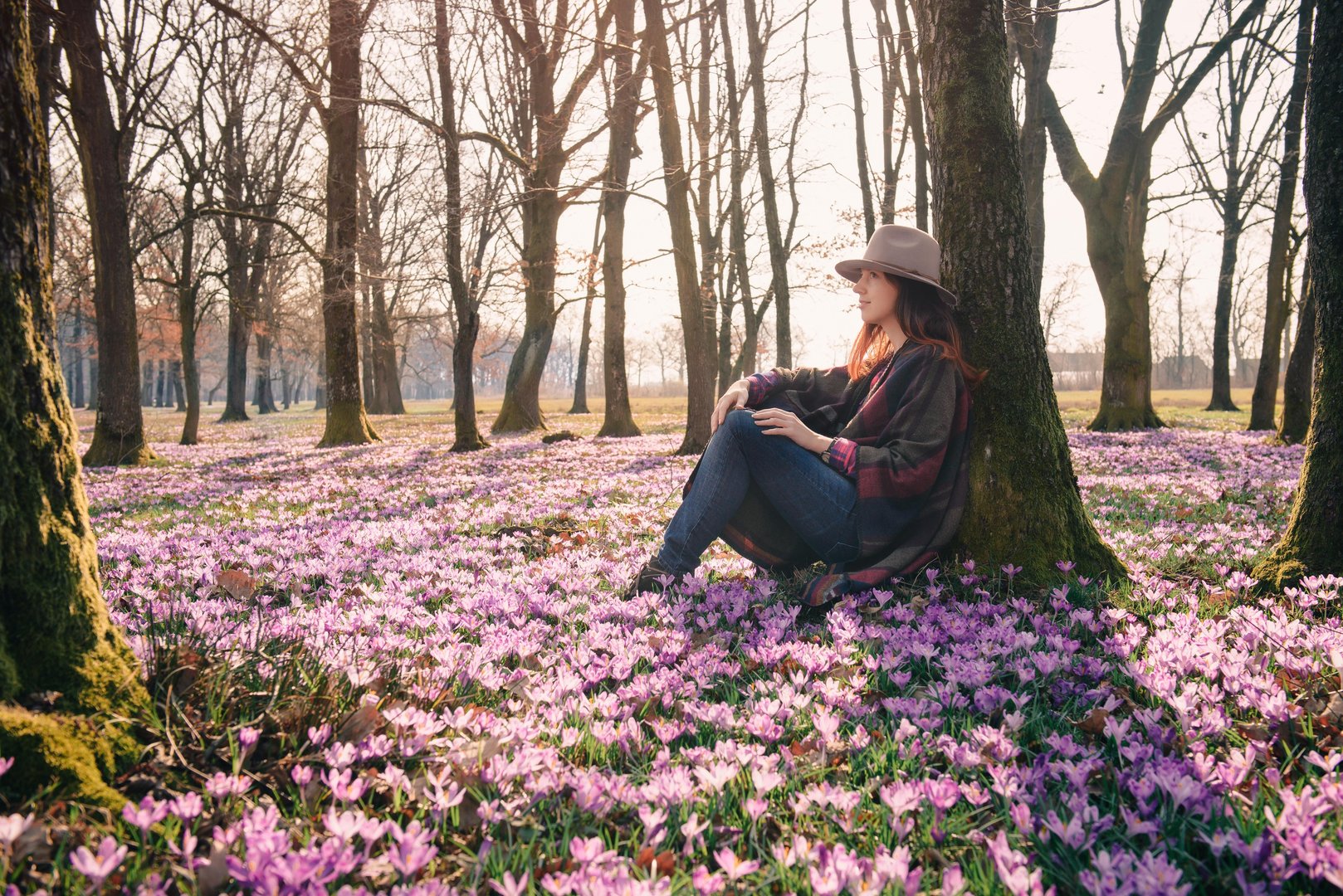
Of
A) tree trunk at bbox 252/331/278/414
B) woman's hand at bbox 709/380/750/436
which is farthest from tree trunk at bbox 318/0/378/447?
tree trunk at bbox 252/331/278/414

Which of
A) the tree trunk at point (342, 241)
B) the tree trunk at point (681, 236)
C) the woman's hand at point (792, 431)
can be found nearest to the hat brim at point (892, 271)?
the woman's hand at point (792, 431)

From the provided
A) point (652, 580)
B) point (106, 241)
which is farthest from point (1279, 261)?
point (106, 241)

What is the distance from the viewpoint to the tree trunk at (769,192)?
54.5 feet

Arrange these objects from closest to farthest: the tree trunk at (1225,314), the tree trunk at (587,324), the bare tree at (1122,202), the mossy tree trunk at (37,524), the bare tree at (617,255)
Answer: the mossy tree trunk at (37,524), the bare tree at (1122,202), the bare tree at (617,255), the tree trunk at (587,324), the tree trunk at (1225,314)

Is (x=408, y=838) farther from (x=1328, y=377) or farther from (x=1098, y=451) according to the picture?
(x=1098, y=451)

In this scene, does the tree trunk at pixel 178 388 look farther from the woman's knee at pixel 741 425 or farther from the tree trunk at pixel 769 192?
the woman's knee at pixel 741 425

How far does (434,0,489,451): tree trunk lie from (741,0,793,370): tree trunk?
21.8 ft

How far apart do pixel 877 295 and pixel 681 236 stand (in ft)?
31.2

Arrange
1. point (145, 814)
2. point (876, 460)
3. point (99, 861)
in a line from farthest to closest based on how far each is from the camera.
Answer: point (876, 460) < point (145, 814) < point (99, 861)

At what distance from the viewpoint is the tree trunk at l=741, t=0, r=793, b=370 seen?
54.5 ft

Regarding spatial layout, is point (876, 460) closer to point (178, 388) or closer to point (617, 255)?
point (617, 255)

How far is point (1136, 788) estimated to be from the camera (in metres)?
1.86

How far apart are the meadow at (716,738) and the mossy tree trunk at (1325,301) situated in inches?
12.5

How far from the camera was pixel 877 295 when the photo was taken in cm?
390
